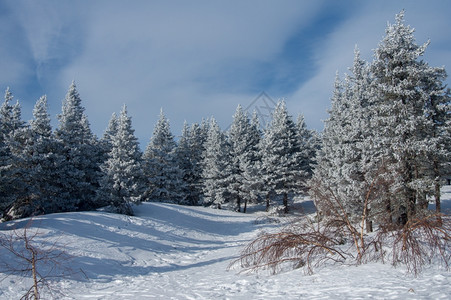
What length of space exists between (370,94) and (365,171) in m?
4.33

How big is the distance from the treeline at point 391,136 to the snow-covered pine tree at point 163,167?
1902 centimetres

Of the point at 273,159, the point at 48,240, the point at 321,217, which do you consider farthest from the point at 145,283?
the point at 273,159

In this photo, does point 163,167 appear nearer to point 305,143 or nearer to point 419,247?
point 305,143

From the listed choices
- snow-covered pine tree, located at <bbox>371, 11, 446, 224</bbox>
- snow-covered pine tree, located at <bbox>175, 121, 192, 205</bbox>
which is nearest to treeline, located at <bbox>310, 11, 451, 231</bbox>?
snow-covered pine tree, located at <bbox>371, 11, 446, 224</bbox>

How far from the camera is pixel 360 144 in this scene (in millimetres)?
16594

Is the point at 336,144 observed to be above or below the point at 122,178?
above

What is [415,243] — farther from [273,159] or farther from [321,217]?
[273,159]

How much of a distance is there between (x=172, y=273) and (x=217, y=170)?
21062 millimetres

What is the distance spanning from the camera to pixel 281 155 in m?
31.7

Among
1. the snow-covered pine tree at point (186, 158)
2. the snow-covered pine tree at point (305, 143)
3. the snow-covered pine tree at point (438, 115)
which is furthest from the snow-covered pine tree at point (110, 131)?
the snow-covered pine tree at point (438, 115)

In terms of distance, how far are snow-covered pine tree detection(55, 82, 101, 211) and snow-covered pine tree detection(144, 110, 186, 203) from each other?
18.8 ft

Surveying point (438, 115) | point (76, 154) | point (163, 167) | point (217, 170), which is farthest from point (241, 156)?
point (438, 115)

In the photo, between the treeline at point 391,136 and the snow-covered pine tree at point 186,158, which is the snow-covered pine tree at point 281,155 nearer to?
the snow-covered pine tree at point 186,158

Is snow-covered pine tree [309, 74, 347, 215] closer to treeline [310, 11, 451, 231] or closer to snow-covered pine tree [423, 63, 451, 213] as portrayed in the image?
treeline [310, 11, 451, 231]
